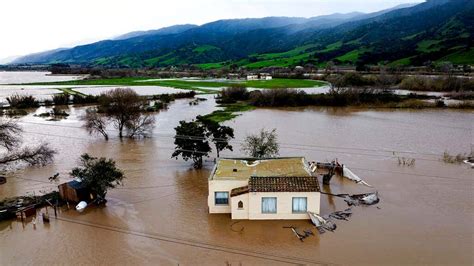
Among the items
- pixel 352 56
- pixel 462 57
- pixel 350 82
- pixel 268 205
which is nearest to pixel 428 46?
pixel 352 56

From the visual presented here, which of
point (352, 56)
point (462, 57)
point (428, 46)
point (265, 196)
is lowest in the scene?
point (265, 196)

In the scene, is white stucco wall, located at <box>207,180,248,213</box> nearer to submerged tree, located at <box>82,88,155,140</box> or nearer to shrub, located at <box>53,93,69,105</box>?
submerged tree, located at <box>82,88,155,140</box>

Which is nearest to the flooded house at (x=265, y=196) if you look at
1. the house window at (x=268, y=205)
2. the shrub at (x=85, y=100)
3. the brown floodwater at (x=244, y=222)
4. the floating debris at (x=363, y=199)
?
the house window at (x=268, y=205)

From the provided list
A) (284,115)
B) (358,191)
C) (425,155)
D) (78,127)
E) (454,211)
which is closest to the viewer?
(454,211)

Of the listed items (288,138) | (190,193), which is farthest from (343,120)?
(190,193)

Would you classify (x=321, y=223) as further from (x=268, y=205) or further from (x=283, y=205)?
(x=268, y=205)

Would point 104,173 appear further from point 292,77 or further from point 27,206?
point 292,77
